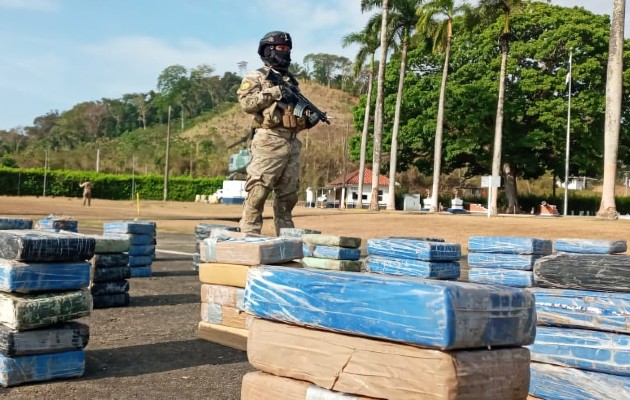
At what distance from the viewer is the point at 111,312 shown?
25.3 feet

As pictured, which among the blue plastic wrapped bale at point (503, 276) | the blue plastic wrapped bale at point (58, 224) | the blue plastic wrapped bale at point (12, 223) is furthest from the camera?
the blue plastic wrapped bale at point (58, 224)

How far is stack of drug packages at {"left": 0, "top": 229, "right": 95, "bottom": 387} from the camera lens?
4.61 meters

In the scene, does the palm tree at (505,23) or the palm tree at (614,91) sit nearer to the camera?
the palm tree at (614,91)

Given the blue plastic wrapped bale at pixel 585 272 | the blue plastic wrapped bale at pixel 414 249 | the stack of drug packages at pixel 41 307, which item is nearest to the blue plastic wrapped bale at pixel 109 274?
the stack of drug packages at pixel 41 307

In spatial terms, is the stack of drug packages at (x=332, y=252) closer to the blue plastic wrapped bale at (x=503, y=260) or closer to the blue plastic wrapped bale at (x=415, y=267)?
the blue plastic wrapped bale at (x=415, y=267)

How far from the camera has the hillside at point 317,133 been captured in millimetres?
91375

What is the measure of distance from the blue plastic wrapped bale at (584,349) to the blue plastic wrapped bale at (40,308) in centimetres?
326

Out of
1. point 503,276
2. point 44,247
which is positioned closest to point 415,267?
point 503,276

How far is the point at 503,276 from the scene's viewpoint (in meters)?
9.32

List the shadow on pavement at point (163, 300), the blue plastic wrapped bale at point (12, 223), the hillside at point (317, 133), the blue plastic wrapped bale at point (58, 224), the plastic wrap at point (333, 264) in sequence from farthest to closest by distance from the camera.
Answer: the hillside at point (317, 133)
the blue plastic wrapped bale at point (58, 224)
the blue plastic wrapped bale at point (12, 223)
the plastic wrap at point (333, 264)
the shadow on pavement at point (163, 300)

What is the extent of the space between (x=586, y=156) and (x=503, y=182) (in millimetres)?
6870

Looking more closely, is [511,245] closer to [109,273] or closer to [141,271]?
[109,273]

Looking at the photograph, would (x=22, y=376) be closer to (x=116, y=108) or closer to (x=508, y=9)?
(x=508, y=9)

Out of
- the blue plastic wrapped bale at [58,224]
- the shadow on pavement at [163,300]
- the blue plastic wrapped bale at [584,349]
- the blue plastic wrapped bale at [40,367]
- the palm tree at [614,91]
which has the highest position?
the palm tree at [614,91]
